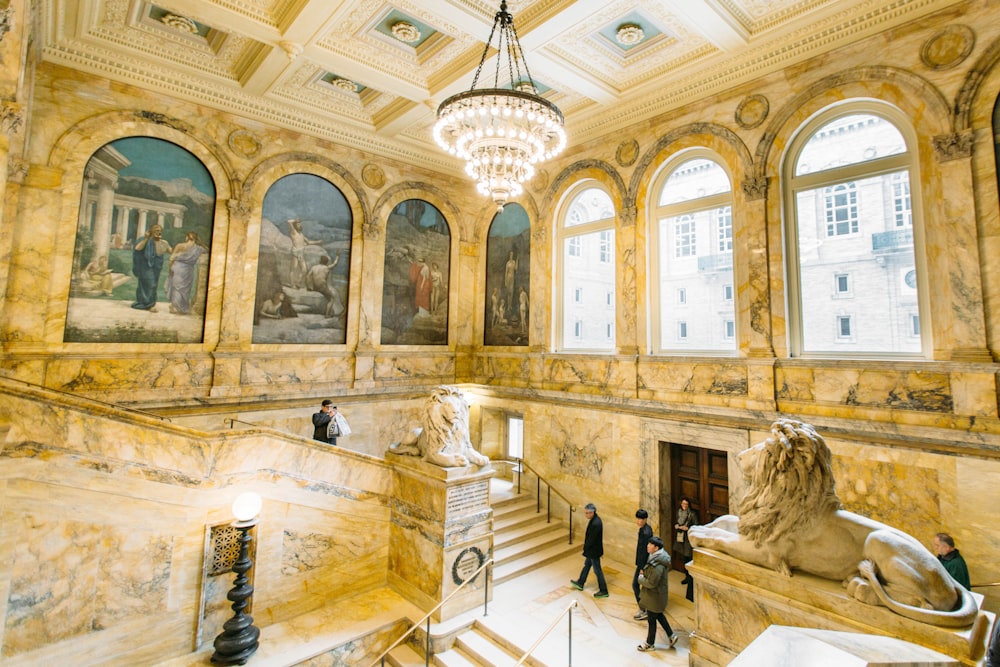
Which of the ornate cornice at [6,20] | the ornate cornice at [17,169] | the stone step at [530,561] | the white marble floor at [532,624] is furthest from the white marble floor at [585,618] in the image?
the ornate cornice at [17,169]

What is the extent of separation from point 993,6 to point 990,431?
5144 millimetres


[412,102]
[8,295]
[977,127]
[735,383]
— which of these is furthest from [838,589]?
[8,295]

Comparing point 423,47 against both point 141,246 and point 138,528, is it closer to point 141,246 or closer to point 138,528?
point 141,246

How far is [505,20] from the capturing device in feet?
18.8

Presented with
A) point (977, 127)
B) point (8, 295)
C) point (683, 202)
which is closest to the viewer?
point (977, 127)

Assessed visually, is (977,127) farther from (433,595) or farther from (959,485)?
(433,595)

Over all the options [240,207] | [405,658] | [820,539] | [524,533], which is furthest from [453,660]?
[240,207]

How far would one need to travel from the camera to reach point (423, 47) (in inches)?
314

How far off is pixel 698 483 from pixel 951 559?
3.54 metres

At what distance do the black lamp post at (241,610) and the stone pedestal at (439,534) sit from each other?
2.04 m

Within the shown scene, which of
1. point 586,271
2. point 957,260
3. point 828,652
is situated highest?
point 586,271

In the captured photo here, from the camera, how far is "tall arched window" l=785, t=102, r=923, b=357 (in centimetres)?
643

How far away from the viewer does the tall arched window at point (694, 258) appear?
8250 millimetres

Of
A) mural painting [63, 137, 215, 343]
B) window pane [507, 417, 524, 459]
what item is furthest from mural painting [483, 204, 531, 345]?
mural painting [63, 137, 215, 343]
